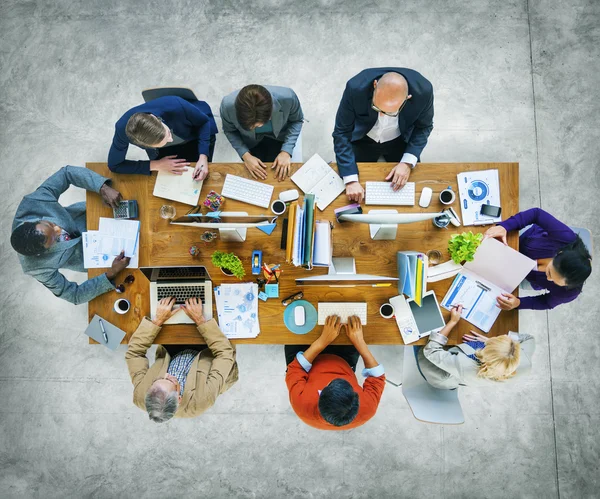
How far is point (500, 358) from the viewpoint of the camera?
77.8 inches

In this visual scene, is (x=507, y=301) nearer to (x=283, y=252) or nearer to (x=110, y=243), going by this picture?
(x=283, y=252)

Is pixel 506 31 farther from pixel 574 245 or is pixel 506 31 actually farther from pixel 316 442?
pixel 316 442

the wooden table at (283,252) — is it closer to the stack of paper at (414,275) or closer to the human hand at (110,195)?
the human hand at (110,195)

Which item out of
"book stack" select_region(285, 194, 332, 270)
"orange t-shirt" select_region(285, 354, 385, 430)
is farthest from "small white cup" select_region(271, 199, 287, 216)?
"orange t-shirt" select_region(285, 354, 385, 430)

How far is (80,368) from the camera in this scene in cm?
311

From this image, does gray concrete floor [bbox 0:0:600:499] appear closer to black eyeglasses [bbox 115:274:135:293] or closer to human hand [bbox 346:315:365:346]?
human hand [bbox 346:315:365:346]

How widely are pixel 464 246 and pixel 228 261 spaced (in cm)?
130

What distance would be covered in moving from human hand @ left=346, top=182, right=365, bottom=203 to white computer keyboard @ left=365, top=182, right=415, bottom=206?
0.05m

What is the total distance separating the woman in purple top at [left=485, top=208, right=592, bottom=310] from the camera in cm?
203

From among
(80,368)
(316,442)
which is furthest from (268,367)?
(80,368)

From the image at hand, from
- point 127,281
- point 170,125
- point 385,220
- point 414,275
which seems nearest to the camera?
point 385,220

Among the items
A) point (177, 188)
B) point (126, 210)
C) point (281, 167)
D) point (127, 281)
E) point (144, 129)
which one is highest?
point (144, 129)

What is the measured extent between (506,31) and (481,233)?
6.64 feet

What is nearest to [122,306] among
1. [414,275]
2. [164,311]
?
[164,311]
